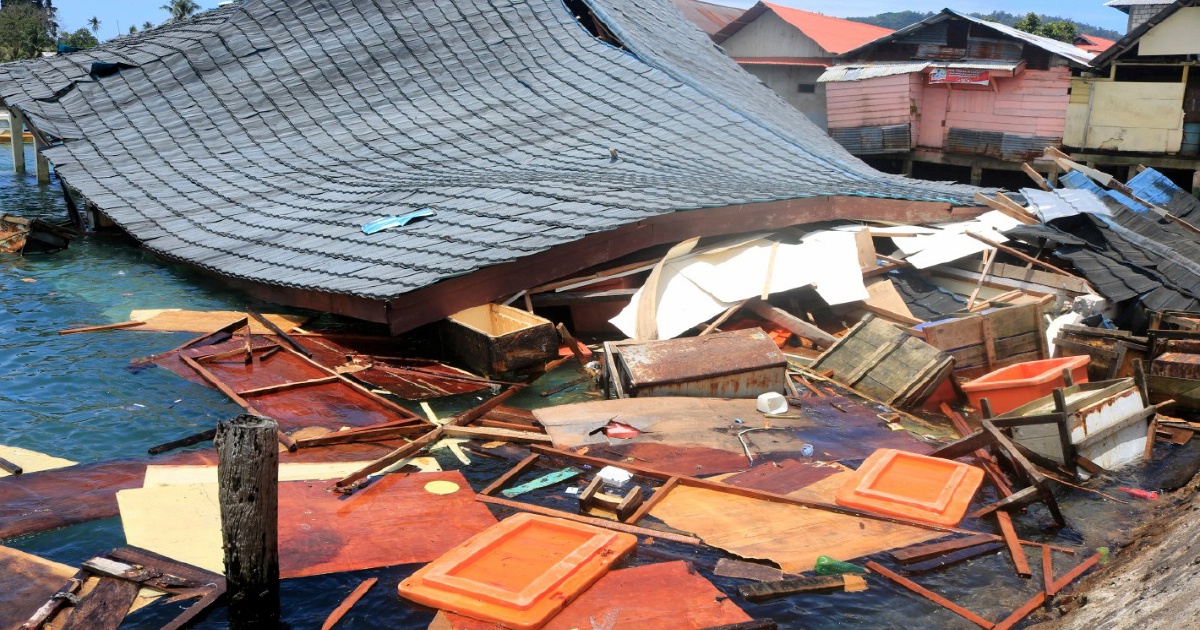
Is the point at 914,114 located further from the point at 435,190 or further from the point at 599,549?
the point at 599,549

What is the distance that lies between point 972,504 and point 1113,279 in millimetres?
5228

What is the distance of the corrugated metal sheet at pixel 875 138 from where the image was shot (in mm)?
27656

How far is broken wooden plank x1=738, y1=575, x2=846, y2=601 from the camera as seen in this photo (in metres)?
5.84

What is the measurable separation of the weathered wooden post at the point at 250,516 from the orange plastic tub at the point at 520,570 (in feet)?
2.63

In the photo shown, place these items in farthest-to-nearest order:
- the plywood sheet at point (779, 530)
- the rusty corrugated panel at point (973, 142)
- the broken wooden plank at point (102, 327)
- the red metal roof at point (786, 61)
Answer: the red metal roof at point (786, 61), the rusty corrugated panel at point (973, 142), the broken wooden plank at point (102, 327), the plywood sheet at point (779, 530)

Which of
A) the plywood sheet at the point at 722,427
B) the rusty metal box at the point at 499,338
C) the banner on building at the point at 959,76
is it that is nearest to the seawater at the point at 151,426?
the rusty metal box at the point at 499,338

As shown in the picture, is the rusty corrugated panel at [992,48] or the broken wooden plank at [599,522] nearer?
the broken wooden plank at [599,522]

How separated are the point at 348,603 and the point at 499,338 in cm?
364

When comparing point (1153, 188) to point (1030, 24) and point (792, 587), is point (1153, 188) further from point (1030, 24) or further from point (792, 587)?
point (1030, 24)

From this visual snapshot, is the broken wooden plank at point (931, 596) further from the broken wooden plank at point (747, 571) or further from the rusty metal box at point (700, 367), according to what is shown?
the rusty metal box at point (700, 367)

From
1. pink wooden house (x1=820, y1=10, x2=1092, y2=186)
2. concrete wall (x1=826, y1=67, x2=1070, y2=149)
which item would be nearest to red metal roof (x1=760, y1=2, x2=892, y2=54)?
pink wooden house (x1=820, y1=10, x2=1092, y2=186)

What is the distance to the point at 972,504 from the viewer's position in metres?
7.18

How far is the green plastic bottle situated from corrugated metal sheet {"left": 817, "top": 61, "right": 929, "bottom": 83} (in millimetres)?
22939

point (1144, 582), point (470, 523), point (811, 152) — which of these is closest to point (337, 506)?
point (470, 523)
